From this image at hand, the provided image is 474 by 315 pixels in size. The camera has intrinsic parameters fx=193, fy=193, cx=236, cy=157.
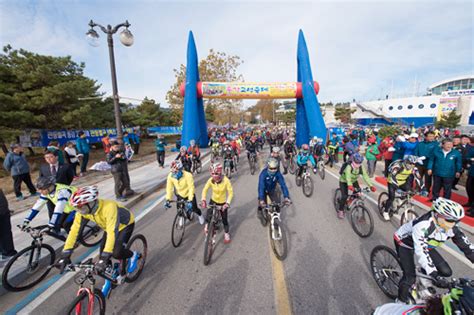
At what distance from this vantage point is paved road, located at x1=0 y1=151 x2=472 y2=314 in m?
2.64

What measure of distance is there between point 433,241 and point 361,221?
2150mm

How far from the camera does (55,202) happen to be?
364cm

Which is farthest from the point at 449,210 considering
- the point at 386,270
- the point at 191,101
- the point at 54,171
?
the point at 191,101

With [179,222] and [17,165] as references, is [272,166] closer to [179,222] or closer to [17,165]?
[179,222]

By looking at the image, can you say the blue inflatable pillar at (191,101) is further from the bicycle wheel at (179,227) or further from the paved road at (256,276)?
the bicycle wheel at (179,227)

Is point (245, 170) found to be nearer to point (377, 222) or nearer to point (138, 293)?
point (377, 222)

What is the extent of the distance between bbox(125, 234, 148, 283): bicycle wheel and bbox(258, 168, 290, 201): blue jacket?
242 centimetres

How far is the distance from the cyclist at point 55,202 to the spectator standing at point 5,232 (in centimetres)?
32

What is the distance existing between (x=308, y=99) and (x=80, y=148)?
1466 cm

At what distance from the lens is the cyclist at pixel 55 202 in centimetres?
343

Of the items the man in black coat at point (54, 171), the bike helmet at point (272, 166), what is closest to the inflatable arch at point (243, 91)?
the man in black coat at point (54, 171)

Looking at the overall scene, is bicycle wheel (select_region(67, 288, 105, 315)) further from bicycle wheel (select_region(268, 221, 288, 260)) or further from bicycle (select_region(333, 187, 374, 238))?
bicycle (select_region(333, 187, 374, 238))

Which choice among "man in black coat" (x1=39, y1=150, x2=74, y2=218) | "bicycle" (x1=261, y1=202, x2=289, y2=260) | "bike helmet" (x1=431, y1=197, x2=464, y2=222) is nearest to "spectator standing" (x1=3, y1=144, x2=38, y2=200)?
"man in black coat" (x1=39, y1=150, x2=74, y2=218)

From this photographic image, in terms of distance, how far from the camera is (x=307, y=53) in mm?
14742
